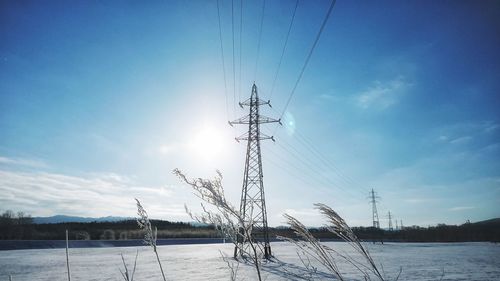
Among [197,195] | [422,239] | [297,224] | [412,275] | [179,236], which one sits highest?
[197,195]

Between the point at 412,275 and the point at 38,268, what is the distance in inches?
699

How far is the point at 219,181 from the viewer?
1.89 m

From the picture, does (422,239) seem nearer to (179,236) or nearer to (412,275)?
(179,236)

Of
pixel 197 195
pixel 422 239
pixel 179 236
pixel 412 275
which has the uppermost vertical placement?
pixel 197 195

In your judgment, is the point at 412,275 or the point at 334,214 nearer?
the point at 334,214

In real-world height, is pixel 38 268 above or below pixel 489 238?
above

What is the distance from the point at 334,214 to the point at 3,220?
64100 millimetres

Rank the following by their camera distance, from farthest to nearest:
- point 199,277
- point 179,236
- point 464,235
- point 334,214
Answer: point 464,235, point 179,236, point 199,277, point 334,214

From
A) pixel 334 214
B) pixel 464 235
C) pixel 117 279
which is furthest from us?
pixel 464 235

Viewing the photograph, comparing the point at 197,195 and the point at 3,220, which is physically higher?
the point at 197,195

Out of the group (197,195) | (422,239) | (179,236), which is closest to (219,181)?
(197,195)

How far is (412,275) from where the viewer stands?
506 inches

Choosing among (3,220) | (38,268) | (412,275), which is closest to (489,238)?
(412,275)

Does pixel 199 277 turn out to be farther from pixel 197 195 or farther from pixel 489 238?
pixel 489 238
